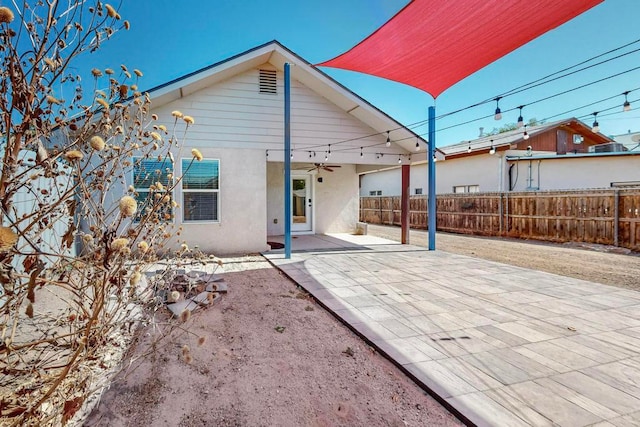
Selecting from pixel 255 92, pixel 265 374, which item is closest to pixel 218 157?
pixel 255 92

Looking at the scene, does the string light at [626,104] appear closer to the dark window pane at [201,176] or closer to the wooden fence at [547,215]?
the wooden fence at [547,215]

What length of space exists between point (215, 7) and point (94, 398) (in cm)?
649

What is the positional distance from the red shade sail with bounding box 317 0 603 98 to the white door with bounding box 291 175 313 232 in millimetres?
5526

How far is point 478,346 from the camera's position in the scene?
9.64 feet

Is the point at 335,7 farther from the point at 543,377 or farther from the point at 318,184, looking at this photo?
the point at 543,377

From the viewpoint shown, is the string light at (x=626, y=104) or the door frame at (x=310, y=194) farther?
the door frame at (x=310, y=194)

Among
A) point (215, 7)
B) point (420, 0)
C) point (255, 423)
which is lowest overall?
point (255, 423)

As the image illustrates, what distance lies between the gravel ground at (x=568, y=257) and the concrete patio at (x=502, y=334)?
0.83 meters

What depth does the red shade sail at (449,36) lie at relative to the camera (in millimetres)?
3963

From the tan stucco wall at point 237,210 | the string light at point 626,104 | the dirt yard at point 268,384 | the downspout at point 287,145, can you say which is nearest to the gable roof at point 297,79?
the downspout at point 287,145

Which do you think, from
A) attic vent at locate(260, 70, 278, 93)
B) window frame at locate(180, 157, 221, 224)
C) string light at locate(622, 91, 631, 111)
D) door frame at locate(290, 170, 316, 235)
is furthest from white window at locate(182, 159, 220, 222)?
string light at locate(622, 91, 631, 111)

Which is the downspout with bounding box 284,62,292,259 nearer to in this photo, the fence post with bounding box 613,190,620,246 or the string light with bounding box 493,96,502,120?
the string light with bounding box 493,96,502,120

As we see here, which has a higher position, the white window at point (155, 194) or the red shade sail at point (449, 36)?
the red shade sail at point (449, 36)

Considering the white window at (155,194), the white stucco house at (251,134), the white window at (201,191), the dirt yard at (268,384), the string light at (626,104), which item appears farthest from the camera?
the white window at (201,191)
